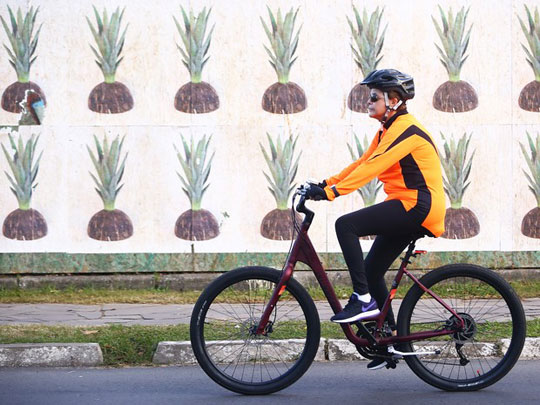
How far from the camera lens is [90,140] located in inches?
404

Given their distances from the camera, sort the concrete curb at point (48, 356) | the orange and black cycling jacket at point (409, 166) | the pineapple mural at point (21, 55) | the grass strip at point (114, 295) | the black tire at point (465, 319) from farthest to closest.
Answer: the pineapple mural at point (21, 55), the grass strip at point (114, 295), the concrete curb at point (48, 356), the black tire at point (465, 319), the orange and black cycling jacket at point (409, 166)

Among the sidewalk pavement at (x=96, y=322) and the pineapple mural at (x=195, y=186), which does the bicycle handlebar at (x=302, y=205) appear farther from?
the pineapple mural at (x=195, y=186)

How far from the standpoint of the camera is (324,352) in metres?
7.12

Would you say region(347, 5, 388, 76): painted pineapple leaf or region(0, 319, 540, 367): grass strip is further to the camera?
region(347, 5, 388, 76): painted pineapple leaf

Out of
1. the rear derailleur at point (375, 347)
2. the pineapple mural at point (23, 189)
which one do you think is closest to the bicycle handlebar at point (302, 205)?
the rear derailleur at point (375, 347)

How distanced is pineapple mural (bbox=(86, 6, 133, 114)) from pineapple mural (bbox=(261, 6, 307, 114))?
58.0 inches

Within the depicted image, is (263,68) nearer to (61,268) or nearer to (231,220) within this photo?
(231,220)

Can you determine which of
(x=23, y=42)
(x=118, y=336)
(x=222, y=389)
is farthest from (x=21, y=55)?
(x=222, y=389)

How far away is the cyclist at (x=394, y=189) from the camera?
18.7 ft

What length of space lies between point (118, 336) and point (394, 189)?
2.68 metres

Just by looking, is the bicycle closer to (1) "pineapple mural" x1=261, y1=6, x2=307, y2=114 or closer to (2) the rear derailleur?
(2) the rear derailleur

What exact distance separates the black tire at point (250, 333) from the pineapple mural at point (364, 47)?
15.5 feet

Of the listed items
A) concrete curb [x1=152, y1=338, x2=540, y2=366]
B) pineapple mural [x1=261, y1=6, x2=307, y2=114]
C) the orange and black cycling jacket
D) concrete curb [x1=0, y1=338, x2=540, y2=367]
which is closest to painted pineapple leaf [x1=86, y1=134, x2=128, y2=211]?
pineapple mural [x1=261, y1=6, x2=307, y2=114]

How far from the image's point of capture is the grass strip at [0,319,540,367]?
7.16 meters
